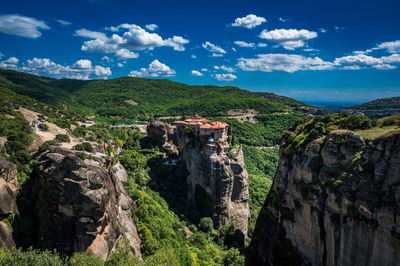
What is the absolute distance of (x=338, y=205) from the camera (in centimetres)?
1784

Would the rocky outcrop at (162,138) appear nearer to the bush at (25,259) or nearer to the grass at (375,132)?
the bush at (25,259)

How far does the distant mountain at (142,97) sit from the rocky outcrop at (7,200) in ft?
234

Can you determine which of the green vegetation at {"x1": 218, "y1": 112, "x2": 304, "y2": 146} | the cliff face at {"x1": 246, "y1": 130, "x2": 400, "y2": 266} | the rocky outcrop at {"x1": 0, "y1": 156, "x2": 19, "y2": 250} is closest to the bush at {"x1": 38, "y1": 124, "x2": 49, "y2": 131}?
the rocky outcrop at {"x1": 0, "y1": 156, "x2": 19, "y2": 250}

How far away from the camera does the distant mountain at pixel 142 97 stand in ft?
355

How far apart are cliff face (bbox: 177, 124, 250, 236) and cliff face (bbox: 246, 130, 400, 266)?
59.4ft

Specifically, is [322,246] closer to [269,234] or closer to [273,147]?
[269,234]

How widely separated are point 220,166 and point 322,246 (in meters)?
25.4

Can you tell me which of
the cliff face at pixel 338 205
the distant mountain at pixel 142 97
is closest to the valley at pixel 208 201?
the cliff face at pixel 338 205

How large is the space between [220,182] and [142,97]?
121394 mm

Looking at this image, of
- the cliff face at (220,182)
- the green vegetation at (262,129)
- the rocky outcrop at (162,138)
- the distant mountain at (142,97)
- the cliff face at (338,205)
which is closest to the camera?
the cliff face at (338,205)

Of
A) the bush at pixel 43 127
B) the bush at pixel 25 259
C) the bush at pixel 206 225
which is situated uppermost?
the bush at pixel 43 127

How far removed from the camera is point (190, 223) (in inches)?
1780

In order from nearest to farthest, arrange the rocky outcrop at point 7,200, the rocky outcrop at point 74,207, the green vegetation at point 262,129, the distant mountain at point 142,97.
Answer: the rocky outcrop at point 7,200
the rocky outcrop at point 74,207
the green vegetation at point 262,129
the distant mountain at point 142,97

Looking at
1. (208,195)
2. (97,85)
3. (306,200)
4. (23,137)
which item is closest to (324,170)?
(306,200)
